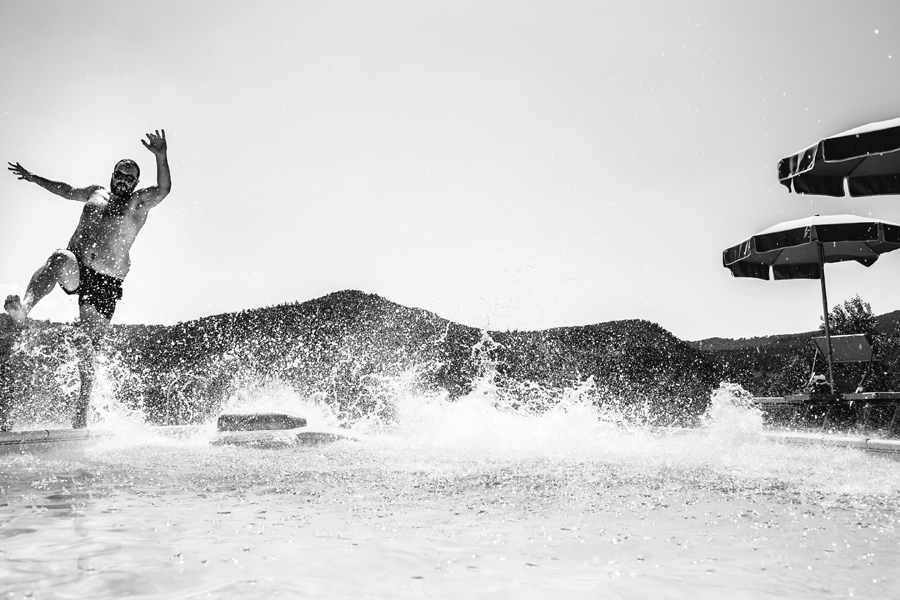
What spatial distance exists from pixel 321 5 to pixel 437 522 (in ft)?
20.0

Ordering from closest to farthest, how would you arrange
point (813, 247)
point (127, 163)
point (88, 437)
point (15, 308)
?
point (15, 308) < point (88, 437) < point (127, 163) < point (813, 247)

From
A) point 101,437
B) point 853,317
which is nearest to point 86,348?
point 101,437

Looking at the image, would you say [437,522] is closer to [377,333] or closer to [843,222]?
[843,222]

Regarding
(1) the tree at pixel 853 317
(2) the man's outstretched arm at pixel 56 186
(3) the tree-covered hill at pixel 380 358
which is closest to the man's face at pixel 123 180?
(2) the man's outstretched arm at pixel 56 186

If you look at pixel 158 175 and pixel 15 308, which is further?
pixel 158 175

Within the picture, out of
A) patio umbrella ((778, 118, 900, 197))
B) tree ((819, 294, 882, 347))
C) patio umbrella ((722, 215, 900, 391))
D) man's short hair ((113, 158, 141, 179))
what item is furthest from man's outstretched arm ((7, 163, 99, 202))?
tree ((819, 294, 882, 347))

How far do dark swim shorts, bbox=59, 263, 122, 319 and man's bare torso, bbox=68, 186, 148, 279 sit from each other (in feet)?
0.19

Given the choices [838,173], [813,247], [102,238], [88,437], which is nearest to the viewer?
[88,437]

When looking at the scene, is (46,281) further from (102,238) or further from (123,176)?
(123,176)

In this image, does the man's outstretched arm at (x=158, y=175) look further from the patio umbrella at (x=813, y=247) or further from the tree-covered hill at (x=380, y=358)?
the patio umbrella at (x=813, y=247)

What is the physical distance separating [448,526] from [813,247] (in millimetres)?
7547

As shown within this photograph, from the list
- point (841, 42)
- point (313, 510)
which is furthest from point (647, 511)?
point (841, 42)

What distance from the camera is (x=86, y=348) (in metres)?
5.48

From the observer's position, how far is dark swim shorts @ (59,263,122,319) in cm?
564
